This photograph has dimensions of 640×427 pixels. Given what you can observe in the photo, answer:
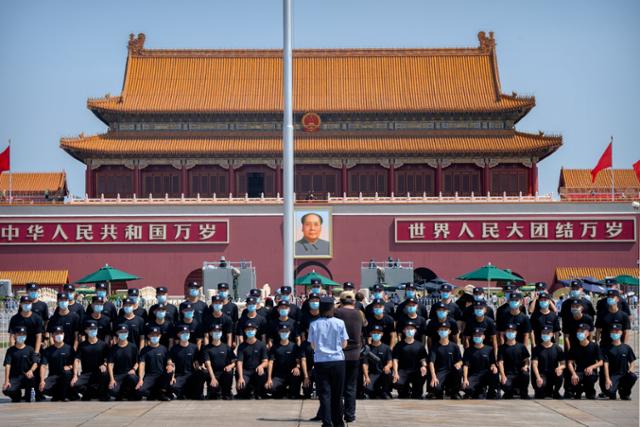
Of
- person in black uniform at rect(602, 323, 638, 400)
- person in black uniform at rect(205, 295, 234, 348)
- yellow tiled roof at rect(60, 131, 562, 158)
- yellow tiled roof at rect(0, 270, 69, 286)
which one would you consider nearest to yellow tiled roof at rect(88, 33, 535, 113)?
yellow tiled roof at rect(60, 131, 562, 158)

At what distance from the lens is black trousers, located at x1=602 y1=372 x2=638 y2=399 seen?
16.6 metres

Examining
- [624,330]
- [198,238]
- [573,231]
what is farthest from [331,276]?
[624,330]

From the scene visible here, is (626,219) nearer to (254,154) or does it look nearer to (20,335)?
(254,154)

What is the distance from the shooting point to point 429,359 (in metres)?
16.6

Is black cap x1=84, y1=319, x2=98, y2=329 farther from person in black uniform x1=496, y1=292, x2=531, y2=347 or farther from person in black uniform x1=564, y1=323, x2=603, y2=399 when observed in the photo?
person in black uniform x1=564, y1=323, x2=603, y2=399

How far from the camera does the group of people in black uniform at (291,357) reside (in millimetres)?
16531

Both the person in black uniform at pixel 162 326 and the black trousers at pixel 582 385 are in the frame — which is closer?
the black trousers at pixel 582 385

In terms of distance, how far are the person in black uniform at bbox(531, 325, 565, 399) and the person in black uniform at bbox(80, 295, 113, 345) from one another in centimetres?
634

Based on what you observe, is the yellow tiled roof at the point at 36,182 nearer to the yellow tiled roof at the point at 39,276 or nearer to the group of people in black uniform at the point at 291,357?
the yellow tiled roof at the point at 39,276

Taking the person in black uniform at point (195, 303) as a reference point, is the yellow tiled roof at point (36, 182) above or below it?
above

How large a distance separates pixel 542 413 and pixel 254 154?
36.1m

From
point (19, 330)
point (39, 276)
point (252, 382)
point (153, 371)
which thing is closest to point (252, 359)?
point (252, 382)

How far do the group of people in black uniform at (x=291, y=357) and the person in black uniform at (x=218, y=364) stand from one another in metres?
0.01

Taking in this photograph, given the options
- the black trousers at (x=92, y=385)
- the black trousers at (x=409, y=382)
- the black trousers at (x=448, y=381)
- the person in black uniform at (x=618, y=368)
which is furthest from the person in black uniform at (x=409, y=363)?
the black trousers at (x=92, y=385)
